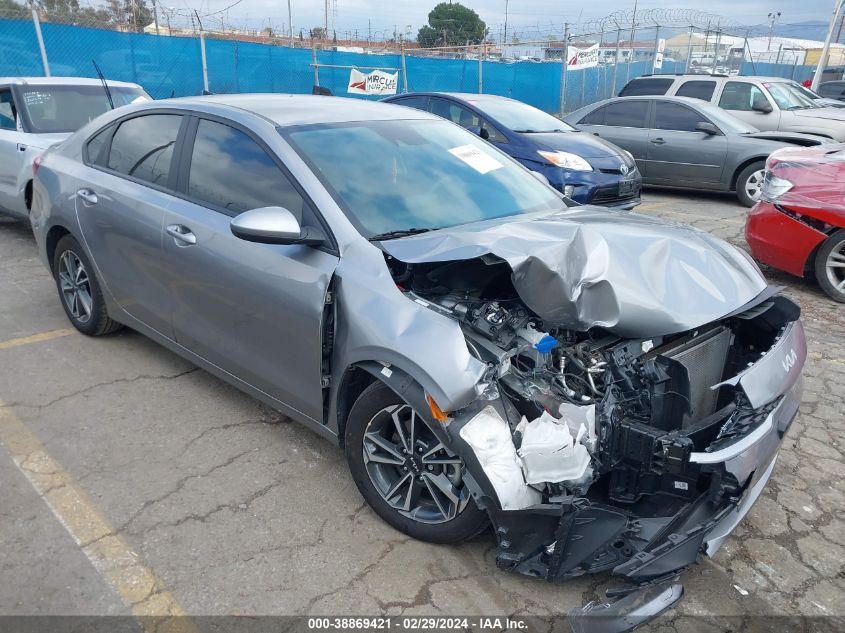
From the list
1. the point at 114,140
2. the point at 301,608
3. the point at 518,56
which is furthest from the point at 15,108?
the point at 518,56

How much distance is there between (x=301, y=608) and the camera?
2410 millimetres

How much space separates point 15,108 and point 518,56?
18116 mm

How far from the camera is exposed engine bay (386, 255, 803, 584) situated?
7.41ft

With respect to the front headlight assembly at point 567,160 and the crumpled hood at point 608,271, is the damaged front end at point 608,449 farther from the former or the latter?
the front headlight assembly at point 567,160

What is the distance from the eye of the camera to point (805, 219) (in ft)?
18.8

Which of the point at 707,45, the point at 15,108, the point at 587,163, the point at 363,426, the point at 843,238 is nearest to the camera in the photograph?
the point at 363,426

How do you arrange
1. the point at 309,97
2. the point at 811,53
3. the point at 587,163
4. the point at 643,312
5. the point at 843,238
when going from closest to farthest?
1. the point at 643,312
2. the point at 309,97
3. the point at 843,238
4. the point at 587,163
5. the point at 811,53

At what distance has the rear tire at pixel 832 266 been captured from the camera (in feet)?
18.4

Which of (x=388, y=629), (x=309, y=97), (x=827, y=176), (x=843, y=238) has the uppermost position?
(x=309, y=97)

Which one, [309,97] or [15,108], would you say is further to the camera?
[15,108]

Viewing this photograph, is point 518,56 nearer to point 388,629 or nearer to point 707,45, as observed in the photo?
point 707,45

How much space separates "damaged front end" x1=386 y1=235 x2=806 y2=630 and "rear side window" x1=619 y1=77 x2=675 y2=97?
32.9 ft

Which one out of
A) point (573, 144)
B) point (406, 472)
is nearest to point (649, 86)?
point (573, 144)

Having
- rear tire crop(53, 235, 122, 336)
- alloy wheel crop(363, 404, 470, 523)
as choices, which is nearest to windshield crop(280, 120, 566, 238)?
alloy wheel crop(363, 404, 470, 523)
